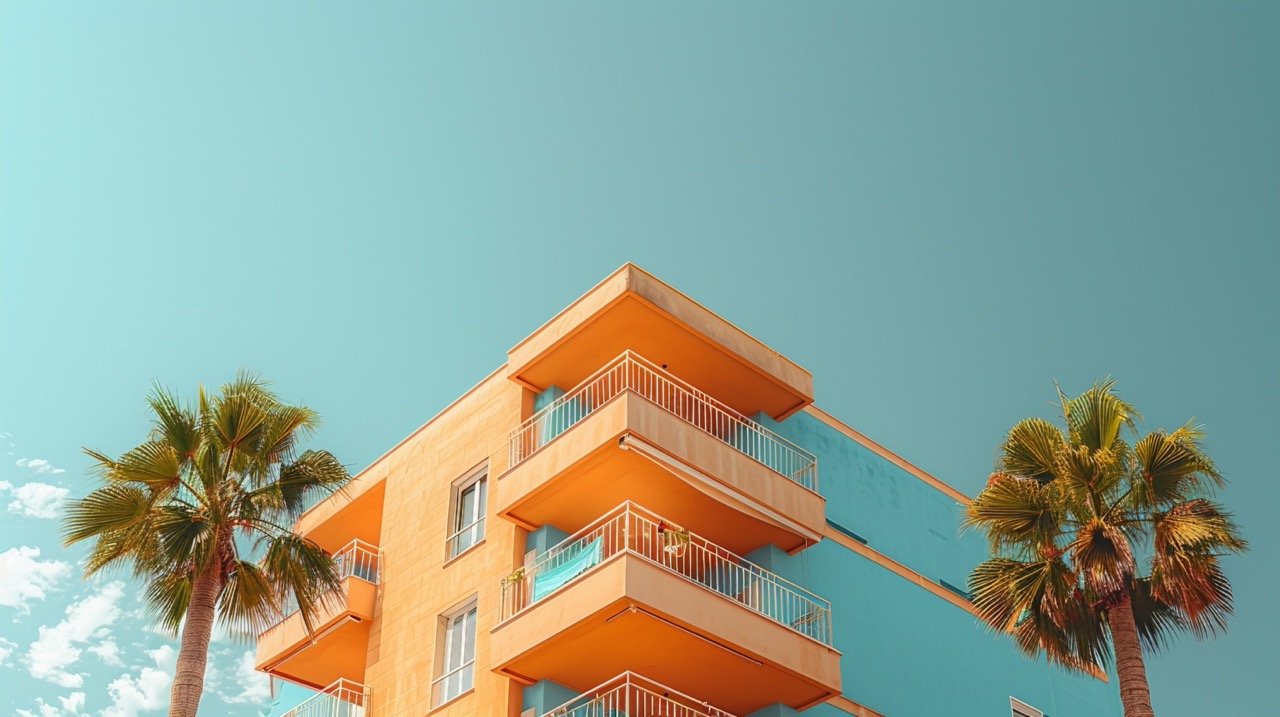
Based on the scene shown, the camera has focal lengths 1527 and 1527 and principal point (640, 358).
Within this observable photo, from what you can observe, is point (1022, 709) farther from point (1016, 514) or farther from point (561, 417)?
point (561, 417)

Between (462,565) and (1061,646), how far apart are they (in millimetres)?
10065

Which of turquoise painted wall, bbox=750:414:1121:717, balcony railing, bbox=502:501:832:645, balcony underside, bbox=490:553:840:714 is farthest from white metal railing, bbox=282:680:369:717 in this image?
turquoise painted wall, bbox=750:414:1121:717

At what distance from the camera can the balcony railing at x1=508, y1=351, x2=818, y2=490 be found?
25938mm

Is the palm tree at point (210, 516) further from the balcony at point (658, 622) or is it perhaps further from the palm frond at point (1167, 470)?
the palm frond at point (1167, 470)

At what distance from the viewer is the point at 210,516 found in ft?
76.1

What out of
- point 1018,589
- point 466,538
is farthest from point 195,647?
point 1018,589

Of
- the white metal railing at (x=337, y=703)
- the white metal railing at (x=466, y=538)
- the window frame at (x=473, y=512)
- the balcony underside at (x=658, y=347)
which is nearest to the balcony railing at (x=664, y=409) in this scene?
the balcony underside at (x=658, y=347)

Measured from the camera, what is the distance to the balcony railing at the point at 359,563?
2895cm

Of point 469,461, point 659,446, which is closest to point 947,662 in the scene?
point 659,446

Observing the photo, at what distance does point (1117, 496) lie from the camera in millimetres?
23000

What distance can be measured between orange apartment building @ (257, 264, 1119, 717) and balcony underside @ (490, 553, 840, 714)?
37mm

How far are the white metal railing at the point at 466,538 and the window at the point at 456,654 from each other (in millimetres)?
1167

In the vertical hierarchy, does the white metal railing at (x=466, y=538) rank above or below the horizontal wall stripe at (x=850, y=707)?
above

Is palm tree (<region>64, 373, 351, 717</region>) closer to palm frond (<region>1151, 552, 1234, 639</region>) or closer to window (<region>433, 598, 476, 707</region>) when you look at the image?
window (<region>433, 598, 476, 707</region>)
